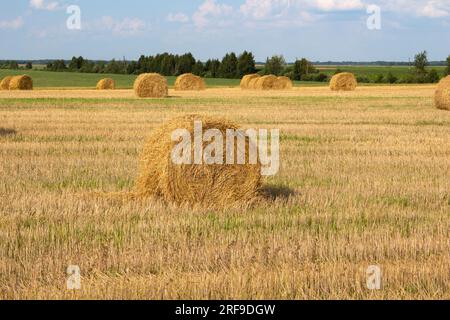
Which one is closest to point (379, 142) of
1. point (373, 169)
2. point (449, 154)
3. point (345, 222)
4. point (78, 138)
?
point (449, 154)

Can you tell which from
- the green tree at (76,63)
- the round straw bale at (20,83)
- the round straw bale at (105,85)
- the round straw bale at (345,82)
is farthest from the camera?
the green tree at (76,63)

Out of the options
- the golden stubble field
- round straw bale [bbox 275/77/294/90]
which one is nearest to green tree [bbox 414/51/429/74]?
round straw bale [bbox 275/77/294/90]

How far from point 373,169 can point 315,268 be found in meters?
6.64

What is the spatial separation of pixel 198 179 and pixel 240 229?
1703mm

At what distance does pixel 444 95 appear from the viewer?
27.2 metres

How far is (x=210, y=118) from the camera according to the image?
10516mm

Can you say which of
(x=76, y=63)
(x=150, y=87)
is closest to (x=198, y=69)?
(x=76, y=63)

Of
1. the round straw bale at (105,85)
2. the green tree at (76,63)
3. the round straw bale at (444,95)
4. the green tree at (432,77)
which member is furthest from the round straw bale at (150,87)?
the green tree at (76,63)

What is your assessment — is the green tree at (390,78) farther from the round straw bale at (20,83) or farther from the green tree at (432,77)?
the round straw bale at (20,83)

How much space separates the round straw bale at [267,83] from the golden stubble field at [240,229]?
101 feet

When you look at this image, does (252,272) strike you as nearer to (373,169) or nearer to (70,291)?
(70,291)

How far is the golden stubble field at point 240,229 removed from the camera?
641 centimetres

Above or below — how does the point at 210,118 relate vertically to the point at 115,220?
above

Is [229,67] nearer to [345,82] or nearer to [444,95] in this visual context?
[345,82]
